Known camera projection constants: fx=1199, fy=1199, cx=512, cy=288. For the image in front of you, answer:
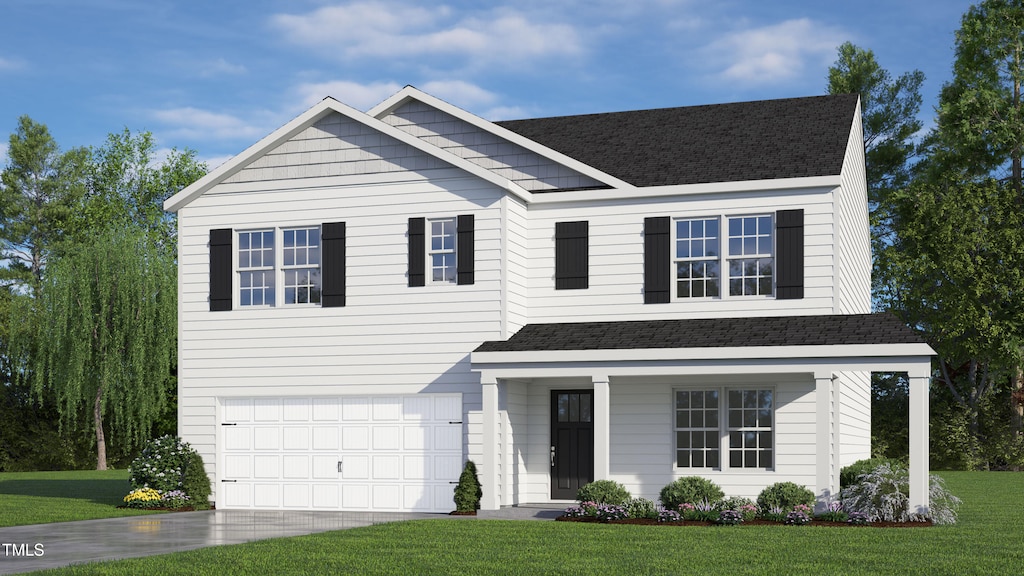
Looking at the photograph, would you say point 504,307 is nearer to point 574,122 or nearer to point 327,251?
point 327,251

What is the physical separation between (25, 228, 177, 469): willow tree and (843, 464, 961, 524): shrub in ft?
95.7

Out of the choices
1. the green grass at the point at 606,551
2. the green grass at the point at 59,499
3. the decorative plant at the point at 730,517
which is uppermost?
the green grass at the point at 606,551

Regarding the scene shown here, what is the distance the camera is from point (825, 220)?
21953 millimetres

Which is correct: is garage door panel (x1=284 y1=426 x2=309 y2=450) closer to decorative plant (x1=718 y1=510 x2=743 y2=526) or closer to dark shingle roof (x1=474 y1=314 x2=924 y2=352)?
dark shingle roof (x1=474 y1=314 x2=924 y2=352)

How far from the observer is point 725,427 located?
2208cm

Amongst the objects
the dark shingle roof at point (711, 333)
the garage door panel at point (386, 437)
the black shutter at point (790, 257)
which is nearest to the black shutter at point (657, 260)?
the dark shingle roof at point (711, 333)

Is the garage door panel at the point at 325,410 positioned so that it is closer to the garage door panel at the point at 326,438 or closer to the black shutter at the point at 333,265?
the garage door panel at the point at 326,438

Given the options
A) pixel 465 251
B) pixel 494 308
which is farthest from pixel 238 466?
pixel 465 251

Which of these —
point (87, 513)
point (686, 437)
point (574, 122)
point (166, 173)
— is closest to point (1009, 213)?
point (574, 122)

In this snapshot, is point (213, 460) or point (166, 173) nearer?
point (213, 460)

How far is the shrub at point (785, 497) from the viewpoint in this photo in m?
19.3

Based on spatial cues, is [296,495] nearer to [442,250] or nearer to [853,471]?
[442,250]

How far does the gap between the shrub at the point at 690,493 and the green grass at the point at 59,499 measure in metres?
9.91

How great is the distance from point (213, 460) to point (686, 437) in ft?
30.5
